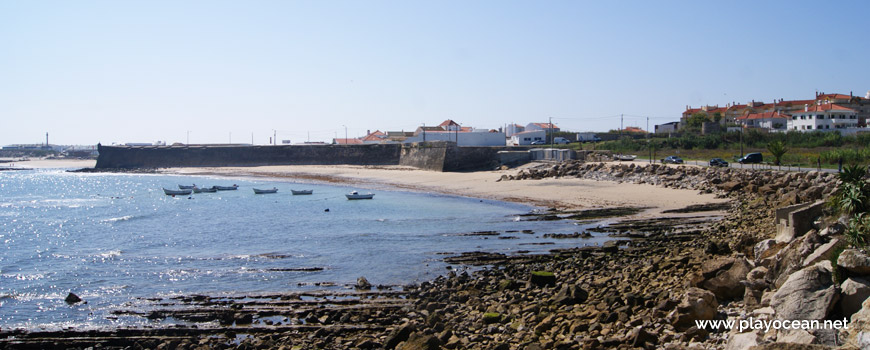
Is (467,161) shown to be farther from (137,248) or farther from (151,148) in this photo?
(151,148)

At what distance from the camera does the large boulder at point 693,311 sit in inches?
382

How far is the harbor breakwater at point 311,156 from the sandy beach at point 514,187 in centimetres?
284

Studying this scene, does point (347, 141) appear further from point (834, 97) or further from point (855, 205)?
point (855, 205)

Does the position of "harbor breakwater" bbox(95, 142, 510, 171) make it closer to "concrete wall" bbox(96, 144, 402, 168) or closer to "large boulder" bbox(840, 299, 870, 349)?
"concrete wall" bbox(96, 144, 402, 168)

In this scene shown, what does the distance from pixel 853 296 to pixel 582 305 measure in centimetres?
502

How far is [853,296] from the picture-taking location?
28.0 ft

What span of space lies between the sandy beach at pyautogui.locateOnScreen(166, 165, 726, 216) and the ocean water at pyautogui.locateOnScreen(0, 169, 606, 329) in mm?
2873

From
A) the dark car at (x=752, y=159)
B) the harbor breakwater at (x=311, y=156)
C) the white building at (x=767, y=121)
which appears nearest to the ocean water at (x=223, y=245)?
the harbor breakwater at (x=311, y=156)

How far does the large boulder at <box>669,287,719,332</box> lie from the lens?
9.70 meters

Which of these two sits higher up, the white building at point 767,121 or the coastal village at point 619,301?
the white building at point 767,121

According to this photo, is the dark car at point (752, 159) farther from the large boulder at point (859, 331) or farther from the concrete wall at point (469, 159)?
the large boulder at point (859, 331)

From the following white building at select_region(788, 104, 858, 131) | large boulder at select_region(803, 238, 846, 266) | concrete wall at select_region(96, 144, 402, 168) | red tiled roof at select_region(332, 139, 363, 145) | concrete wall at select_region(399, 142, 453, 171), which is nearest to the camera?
large boulder at select_region(803, 238, 846, 266)

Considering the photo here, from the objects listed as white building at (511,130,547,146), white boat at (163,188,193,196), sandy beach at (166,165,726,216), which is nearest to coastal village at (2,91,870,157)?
white building at (511,130,547,146)

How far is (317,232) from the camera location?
29875mm
